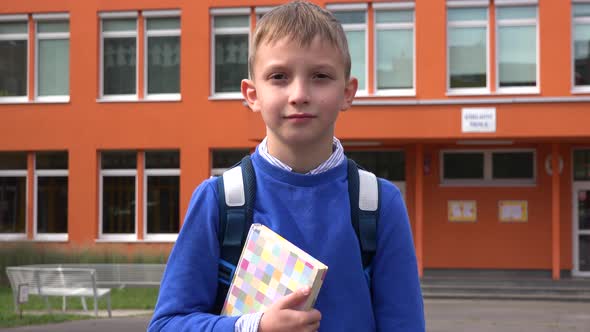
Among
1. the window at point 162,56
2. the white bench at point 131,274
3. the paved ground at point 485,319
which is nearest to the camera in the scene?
the paved ground at point 485,319

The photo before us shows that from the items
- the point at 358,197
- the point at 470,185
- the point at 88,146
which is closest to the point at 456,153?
the point at 470,185

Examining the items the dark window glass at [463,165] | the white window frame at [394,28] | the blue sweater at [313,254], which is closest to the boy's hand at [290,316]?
the blue sweater at [313,254]

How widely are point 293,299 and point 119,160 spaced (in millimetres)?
22652

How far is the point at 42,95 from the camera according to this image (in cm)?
2458

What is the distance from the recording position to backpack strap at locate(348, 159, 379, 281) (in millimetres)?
2137

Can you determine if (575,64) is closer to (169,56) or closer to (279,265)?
(169,56)

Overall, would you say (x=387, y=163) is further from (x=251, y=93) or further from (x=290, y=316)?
(x=290, y=316)

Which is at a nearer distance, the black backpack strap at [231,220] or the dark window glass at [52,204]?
the black backpack strap at [231,220]

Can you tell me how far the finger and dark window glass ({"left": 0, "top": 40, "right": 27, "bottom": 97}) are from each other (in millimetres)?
23784

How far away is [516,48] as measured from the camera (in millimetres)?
21859

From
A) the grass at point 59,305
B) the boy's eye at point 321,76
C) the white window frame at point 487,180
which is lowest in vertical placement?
the grass at point 59,305

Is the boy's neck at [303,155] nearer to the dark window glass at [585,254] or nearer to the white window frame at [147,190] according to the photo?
the dark window glass at [585,254]

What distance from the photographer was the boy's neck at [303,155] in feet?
7.16

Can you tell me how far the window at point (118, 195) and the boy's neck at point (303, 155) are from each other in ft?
72.8
